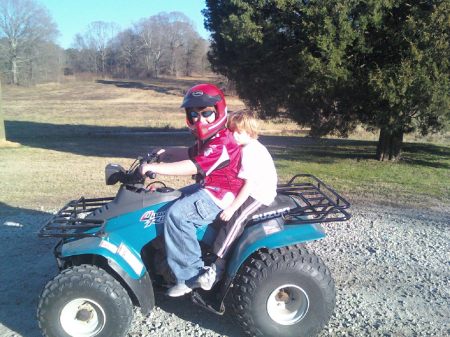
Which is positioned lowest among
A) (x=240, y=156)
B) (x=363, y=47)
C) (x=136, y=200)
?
(x=136, y=200)

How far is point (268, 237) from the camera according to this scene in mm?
3400

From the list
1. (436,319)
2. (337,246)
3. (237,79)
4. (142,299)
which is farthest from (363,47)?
(142,299)

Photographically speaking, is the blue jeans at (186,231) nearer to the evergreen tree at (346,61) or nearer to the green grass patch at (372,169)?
the green grass patch at (372,169)

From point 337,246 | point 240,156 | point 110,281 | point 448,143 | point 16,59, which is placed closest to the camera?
point 110,281

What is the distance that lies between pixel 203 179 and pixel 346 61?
7818mm

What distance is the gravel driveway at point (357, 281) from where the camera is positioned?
367 centimetres

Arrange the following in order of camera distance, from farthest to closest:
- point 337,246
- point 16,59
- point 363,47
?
point 16,59, point 363,47, point 337,246

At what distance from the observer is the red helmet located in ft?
11.4

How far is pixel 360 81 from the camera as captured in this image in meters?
10.4

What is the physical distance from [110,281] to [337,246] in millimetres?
3014

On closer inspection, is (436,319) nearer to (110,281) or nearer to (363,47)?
(110,281)

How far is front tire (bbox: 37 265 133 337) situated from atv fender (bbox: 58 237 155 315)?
84mm

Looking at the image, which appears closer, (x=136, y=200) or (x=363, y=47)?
(x=136, y=200)

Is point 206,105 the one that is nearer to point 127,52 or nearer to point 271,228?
point 271,228
